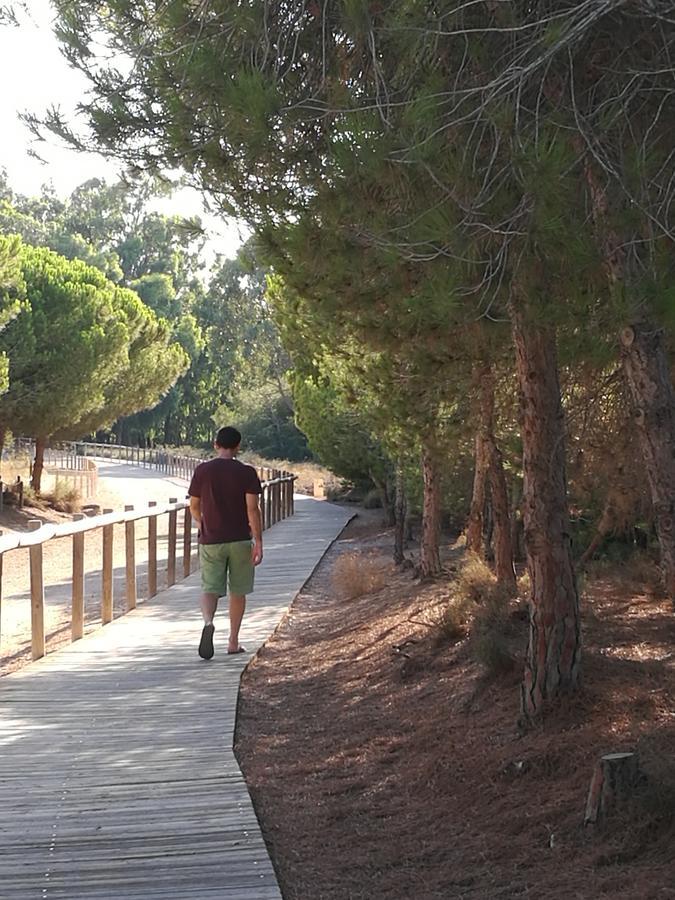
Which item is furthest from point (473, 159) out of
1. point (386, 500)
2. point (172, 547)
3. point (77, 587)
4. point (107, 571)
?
point (386, 500)

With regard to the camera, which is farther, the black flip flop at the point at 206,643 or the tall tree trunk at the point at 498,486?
the tall tree trunk at the point at 498,486

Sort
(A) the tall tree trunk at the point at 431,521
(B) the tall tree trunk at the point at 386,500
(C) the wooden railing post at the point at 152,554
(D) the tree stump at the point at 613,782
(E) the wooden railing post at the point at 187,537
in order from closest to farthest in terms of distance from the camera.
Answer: (D) the tree stump at the point at 613,782 < (C) the wooden railing post at the point at 152,554 < (A) the tall tree trunk at the point at 431,521 < (E) the wooden railing post at the point at 187,537 < (B) the tall tree trunk at the point at 386,500

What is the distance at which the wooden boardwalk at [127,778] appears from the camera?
16.1ft

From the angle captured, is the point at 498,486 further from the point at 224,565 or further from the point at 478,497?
the point at 224,565

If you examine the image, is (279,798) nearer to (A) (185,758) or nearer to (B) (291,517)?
(A) (185,758)

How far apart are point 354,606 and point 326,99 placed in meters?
Answer: 8.93

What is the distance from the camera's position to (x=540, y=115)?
592 cm

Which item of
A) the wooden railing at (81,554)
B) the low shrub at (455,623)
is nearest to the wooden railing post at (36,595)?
the wooden railing at (81,554)

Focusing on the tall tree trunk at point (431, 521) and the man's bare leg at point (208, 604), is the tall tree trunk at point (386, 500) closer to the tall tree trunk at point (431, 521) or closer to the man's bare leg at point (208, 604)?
the tall tree trunk at point (431, 521)

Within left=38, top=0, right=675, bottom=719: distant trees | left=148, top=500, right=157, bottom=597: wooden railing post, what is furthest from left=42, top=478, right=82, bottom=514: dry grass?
left=38, top=0, right=675, bottom=719: distant trees

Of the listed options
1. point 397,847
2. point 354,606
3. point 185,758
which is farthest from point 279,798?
point 354,606

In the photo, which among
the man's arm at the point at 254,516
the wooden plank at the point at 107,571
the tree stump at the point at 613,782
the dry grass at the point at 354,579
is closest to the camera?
the tree stump at the point at 613,782

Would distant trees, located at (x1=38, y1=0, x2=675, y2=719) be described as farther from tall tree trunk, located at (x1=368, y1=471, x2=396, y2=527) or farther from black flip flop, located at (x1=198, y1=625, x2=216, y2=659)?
tall tree trunk, located at (x1=368, y1=471, x2=396, y2=527)

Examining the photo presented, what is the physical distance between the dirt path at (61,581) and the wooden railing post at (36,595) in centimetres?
46
